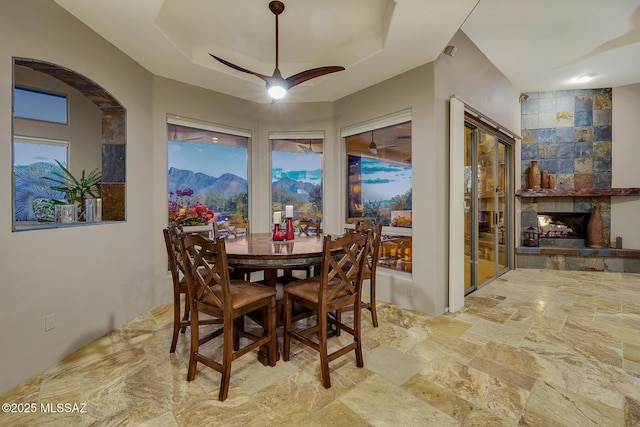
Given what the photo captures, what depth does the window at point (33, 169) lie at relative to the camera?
3.55 m

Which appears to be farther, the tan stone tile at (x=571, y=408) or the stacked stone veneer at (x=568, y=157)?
the stacked stone veneer at (x=568, y=157)

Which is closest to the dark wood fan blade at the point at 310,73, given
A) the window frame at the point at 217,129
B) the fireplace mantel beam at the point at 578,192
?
the window frame at the point at 217,129

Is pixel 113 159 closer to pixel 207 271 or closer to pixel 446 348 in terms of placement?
pixel 207 271

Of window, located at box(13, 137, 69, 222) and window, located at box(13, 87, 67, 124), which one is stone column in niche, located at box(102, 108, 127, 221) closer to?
window, located at box(13, 137, 69, 222)

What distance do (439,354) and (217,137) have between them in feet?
11.4

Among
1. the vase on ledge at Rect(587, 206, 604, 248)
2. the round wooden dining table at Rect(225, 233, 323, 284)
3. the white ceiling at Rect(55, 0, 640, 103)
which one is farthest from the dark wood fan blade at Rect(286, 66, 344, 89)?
the vase on ledge at Rect(587, 206, 604, 248)

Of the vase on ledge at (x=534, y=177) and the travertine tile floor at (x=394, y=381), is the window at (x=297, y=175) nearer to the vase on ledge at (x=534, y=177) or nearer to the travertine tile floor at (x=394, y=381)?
the travertine tile floor at (x=394, y=381)

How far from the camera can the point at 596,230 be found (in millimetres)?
4836

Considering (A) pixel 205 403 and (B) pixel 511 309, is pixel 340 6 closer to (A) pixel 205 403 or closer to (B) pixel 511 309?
(A) pixel 205 403

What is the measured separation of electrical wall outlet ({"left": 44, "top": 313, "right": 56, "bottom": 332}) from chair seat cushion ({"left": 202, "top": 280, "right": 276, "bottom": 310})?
1.19 metres

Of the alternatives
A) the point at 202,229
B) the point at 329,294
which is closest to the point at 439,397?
the point at 329,294

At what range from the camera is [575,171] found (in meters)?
5.09

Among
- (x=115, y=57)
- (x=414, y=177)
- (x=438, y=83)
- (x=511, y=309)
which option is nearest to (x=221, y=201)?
(x=115, y=57)

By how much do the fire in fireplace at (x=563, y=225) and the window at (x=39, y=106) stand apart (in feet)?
25.7
